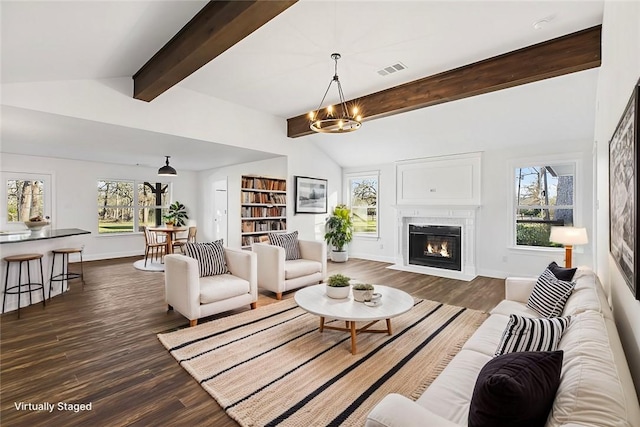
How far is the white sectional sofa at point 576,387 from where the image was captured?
34.0 inches

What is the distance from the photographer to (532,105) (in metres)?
4.26

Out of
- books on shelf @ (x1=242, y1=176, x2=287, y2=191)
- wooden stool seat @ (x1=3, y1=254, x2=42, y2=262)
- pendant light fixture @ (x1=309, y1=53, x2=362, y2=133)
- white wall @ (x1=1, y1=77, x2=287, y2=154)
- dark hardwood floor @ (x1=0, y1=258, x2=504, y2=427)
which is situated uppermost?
white wall @ (x1=1, y1=77, x2=287, y2=154)

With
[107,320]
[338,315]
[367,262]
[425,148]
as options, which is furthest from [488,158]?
[107,320]

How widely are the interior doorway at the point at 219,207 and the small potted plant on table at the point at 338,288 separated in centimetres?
552

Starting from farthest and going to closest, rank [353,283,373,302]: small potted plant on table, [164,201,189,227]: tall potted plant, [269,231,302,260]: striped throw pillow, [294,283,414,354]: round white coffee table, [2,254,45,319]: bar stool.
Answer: [164,201,189,227]: tall potted plant → [269,231,302,260]: striped throw pillow → [2,254,45,319]: bar stool → [353,283,373,302]: small potted plant on table → [294,283,414,354]: round white coffee table

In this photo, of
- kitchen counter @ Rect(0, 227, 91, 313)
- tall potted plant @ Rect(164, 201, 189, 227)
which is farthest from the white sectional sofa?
tall potted plant @ Rect(164, 201, 189, 227)

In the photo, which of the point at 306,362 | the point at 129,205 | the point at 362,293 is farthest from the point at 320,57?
the point at 129,205

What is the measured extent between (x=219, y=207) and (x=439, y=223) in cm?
556

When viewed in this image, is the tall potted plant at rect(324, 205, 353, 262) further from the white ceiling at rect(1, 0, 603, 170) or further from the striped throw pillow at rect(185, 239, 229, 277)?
the striped throw pillow at rect(185, 239, 229, 277)

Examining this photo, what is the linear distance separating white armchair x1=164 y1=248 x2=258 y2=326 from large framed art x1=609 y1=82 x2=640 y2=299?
3191 millimetres

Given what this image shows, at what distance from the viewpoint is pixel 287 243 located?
186 inches

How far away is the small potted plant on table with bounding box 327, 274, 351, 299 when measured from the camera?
301cm

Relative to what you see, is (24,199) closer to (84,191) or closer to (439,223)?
(84,191)

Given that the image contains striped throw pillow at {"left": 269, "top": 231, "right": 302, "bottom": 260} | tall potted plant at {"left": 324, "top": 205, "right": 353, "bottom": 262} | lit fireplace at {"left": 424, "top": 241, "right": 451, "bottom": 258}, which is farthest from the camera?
tall potted plant at {"left": 324, "top": 205, "right": 353, "bottom": 262}
